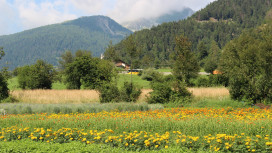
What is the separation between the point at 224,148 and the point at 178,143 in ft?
3.89

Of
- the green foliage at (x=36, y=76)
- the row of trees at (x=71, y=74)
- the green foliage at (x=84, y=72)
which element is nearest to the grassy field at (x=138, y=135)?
the green foliage at (x=84, y=72)

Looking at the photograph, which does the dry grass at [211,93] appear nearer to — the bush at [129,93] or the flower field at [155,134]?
the bush at [129,93]

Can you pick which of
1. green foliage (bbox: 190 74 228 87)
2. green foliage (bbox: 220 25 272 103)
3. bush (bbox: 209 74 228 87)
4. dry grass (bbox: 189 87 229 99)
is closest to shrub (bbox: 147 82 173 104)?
dry grass (bbox: 189 87 229 99)

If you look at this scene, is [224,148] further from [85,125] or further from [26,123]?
[26,123]

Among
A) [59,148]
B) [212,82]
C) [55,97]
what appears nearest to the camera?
[59,148]

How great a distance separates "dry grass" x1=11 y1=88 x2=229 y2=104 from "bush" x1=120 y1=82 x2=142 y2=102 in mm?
531

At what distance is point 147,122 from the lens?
8.83m

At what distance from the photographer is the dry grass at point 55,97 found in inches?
766

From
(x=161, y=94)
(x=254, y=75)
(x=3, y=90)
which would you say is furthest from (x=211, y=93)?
(x=3, y=90)

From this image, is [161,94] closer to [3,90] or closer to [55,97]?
[55,97]

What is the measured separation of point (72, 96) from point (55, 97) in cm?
147

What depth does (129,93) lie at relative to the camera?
18.4 metres

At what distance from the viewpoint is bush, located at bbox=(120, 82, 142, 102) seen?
17938 mm

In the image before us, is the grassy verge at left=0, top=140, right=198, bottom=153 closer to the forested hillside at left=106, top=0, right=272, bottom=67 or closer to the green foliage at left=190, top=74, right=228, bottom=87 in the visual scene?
the green foliage at left=190, top=74, right=228, bottom=87
